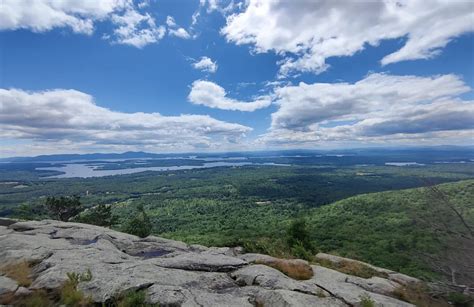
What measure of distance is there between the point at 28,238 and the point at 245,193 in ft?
597

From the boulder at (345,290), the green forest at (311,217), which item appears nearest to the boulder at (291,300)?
the boulder at (345,290)

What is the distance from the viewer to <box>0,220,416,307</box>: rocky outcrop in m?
9.01

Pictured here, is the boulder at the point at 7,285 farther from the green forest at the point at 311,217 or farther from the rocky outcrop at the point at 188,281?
the green forest at the point at 311,217

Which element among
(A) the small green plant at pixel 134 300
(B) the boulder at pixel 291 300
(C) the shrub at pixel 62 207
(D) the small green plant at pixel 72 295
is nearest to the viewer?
(A) the small green plant at pixel 134 300

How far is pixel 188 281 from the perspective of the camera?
34.5 feet

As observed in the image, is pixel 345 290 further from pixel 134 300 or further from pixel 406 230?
pixel 406 230

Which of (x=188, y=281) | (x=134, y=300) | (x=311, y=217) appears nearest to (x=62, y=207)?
(x=188, y=281)

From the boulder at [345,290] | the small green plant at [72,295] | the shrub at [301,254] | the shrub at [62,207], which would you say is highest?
the small green plant at [72,295]

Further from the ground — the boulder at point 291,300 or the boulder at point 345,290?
the boulder at point 291,300

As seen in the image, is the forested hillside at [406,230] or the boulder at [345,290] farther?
the boulder at [345,290]

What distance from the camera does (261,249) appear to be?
1850cm

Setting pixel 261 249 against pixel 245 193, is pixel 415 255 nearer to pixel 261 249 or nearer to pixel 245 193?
pixel 261 249

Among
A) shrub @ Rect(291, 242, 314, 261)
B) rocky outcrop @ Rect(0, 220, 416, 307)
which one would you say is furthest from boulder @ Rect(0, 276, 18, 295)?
shrub @ Rect(291, 242, 314, 261)

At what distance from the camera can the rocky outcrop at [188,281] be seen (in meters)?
9.01
